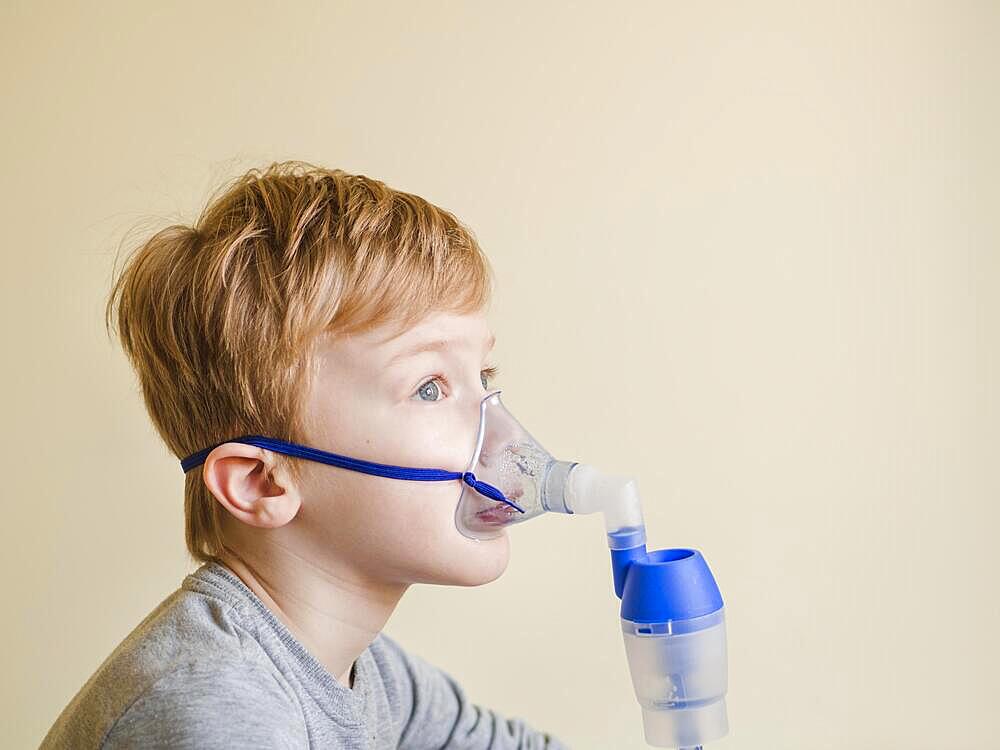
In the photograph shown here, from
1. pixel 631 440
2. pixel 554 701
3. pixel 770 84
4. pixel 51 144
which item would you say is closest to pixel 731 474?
pixel 631 440

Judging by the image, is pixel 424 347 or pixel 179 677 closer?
pixel 179 677

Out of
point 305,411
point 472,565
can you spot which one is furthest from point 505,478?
point 305,411

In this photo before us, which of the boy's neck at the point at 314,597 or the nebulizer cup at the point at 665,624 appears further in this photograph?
the boy's neck at the point at 314,597

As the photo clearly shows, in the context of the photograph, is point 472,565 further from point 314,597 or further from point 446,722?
point 446,722

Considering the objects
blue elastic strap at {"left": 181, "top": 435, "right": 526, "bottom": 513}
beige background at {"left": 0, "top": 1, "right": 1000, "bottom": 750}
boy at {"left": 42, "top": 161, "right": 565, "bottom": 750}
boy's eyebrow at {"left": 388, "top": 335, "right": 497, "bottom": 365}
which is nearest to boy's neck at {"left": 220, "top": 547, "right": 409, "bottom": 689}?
boy at {"left": 42, "top": 161, "right": 565, "bottom": 750}

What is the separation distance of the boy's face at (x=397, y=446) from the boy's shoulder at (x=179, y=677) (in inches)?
4.5

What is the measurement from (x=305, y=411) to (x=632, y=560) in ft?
1.08

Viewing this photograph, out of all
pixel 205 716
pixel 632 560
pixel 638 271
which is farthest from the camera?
pixel 638 271

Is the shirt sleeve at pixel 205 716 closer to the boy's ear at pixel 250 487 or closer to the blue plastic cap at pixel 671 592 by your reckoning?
the boy's ear at pixel 250 487

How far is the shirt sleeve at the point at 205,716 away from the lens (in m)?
0.95

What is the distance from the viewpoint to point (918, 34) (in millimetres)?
1532

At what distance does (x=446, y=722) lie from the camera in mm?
1389

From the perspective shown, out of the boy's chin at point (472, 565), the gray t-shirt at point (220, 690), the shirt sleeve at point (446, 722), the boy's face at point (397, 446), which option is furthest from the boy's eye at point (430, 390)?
the shirt sleeve at point (446, 722)

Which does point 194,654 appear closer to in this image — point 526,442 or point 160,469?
point 526,442
